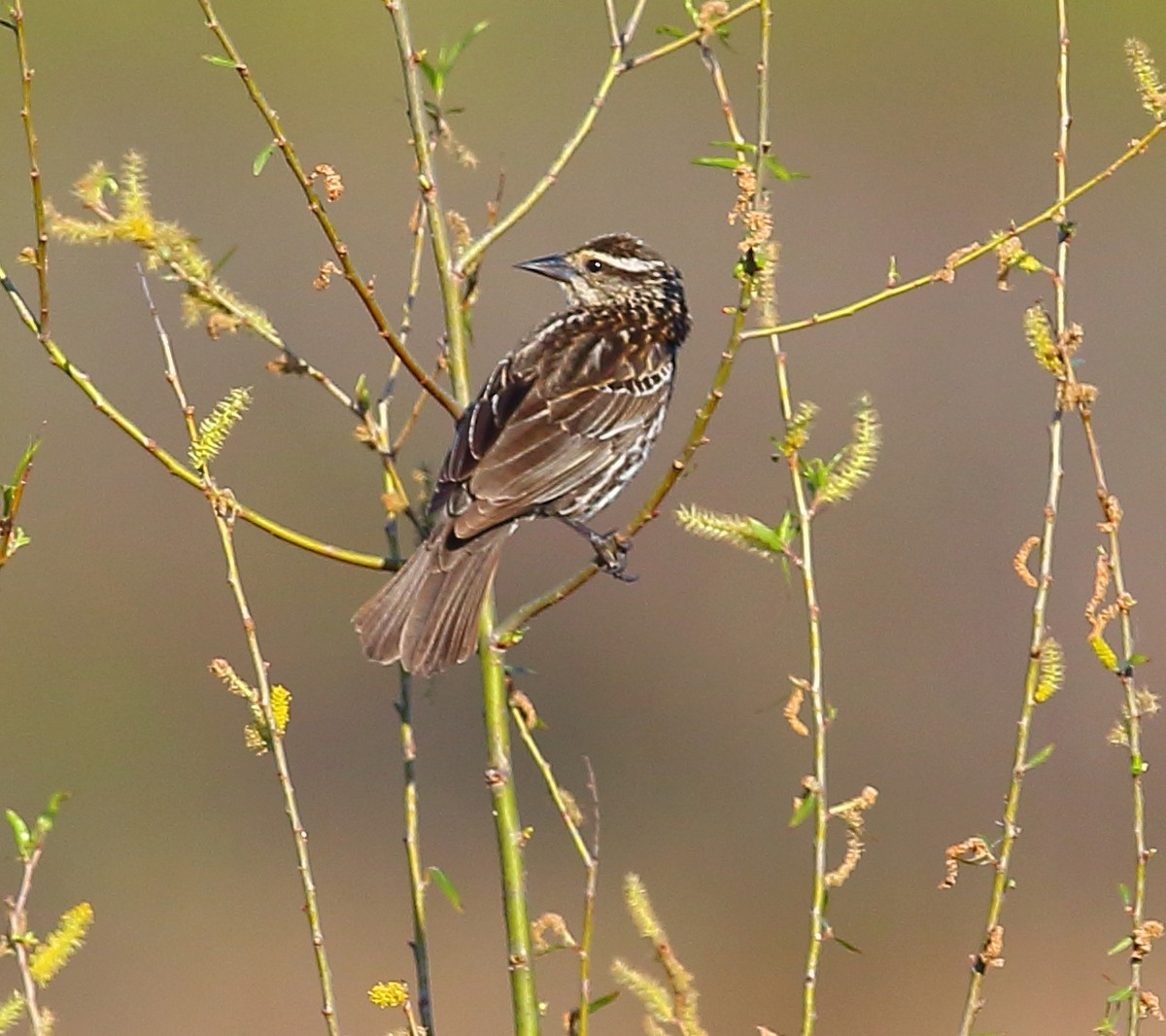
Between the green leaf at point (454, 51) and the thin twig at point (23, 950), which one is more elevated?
A: the green leaf at point (454, 51)

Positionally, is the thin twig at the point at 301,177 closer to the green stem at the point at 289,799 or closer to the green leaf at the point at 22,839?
the green stem at the point at 289,799

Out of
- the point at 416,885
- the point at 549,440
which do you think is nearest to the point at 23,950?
the point at 416,885

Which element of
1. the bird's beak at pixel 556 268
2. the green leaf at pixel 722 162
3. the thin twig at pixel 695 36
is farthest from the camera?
the bird's beak at pixel 556 268

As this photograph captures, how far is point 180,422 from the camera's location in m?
9.56

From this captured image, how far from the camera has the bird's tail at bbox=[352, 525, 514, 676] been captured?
162 inches

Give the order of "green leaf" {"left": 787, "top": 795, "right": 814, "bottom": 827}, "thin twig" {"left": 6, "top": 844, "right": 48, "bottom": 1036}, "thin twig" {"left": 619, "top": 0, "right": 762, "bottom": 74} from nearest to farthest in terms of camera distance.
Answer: "thin twig" {"left": 6, "top": 844, "right": 48, "bottom": 1036} < "green leaf" {"left": 787, "top": 795, "right": 814, "bottom": 827} < "thin twig" {"left": 619, "top": 0, "right": 762, "bottom": 74}

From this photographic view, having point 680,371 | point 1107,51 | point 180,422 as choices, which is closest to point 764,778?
point 680,371

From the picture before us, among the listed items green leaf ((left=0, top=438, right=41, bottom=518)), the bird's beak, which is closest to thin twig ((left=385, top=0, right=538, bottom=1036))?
green leaf ((left=0, top=438, right=41, bottom=518))

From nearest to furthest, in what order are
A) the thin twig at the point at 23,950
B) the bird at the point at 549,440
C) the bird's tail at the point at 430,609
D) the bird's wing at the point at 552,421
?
the thin twig at the point at 23,950
the bird's tail at the point at 430,609
the bird at the point at 549,440
the bird's wing at the point at 552,421

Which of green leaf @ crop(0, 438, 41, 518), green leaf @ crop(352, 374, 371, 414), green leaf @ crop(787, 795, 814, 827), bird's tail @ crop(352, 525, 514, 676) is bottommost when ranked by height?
green leaf @ crop(787, 795, 814, 827)

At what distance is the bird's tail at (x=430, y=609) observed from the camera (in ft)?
13.5

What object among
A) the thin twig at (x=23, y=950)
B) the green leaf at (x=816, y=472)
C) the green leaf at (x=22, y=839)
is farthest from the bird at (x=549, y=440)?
the thin twig at (x=23, y=950)

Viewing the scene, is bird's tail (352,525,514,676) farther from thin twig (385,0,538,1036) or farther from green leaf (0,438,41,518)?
green leaf (0,438,41,518)

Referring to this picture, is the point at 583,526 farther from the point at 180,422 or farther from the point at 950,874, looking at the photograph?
the point at 180,422
